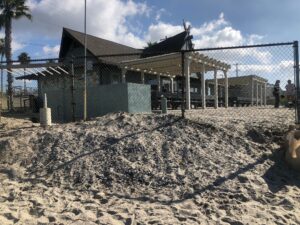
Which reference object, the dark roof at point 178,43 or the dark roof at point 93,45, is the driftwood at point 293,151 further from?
the dark roof at point 178,43

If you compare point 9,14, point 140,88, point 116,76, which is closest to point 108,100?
point 140,88

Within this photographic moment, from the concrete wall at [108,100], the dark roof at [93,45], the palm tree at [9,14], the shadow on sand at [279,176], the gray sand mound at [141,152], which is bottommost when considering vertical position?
the shadow on sand at [279,176]

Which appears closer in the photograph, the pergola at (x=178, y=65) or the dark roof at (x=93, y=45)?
the pergola at (x=178, y=65)

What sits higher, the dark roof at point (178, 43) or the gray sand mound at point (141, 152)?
the dark roof at point (178, 43)

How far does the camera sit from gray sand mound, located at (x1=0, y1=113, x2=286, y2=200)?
651cm

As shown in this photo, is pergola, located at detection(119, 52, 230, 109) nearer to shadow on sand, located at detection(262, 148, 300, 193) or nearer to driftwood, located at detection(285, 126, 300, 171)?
driftwood, located at detection(285, 126, 300, 171)

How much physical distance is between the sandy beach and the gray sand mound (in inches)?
0.7

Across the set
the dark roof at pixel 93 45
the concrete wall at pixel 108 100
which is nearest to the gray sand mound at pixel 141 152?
the concrete wall at pixel 108 100

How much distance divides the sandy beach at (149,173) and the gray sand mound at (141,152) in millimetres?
18

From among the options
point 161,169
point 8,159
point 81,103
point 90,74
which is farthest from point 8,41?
point 161,169

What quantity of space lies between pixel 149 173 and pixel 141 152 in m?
0.73

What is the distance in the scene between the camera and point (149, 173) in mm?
6711

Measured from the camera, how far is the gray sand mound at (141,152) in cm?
651

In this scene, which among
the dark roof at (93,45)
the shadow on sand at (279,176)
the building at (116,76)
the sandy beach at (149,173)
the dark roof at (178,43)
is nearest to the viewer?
the sandy beach at (149,173)
